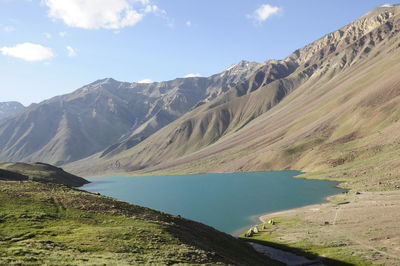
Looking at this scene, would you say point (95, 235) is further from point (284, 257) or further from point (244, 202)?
point (244, 202)

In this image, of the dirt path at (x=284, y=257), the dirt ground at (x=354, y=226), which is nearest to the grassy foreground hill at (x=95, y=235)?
the dirt path at (x=284, y=257)

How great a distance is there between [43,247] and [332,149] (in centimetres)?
17932

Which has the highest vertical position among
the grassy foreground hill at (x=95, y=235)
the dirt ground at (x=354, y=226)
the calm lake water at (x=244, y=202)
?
the grassy foreground hill at (x=95, y=235)

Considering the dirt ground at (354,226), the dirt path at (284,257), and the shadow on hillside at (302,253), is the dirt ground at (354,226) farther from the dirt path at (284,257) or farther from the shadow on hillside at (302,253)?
the dirt path at (284,257)

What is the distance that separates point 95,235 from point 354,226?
4743 centimetres

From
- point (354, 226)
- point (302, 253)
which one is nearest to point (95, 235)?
point (302, 253)

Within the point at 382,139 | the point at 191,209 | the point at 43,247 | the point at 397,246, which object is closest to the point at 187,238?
the point at 43,247

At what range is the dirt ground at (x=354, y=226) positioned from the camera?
167ft

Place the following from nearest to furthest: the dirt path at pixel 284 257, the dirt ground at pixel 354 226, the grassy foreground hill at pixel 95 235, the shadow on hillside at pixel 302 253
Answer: the grassy foreground hill at pixel 95 235 < the shadow on hillside at pixel 302 253 < the dirt path at pixel 284 257 < the dirt ground at pixel 354 226

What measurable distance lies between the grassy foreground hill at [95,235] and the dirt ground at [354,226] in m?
13.9

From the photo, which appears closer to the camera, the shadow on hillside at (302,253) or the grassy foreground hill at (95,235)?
the grassy foreground hill at (95,235)

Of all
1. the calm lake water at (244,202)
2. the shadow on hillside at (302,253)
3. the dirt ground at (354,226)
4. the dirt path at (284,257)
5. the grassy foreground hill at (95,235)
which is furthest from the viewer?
the calm lake water at (244,202)

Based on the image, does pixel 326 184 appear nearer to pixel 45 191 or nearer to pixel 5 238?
pixel 45 191

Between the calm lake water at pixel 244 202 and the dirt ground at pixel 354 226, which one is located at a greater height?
the dirt ground at pixel 354 226
